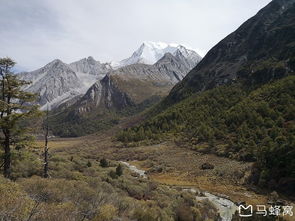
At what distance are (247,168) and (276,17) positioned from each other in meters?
109

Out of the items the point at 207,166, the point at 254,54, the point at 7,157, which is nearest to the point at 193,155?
the point at 207,166

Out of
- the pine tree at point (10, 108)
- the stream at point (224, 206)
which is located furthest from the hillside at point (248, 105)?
the pine tree at point (10, 108)

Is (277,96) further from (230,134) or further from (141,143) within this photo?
(141,143)

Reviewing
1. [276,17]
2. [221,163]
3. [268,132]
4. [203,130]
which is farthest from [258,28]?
[221,163]

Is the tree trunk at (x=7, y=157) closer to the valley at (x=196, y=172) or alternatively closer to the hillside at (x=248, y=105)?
the valley at (x=196, y=172)

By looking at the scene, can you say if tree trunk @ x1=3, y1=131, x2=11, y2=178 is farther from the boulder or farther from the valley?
the boulder

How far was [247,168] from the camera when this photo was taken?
3959 centimetres

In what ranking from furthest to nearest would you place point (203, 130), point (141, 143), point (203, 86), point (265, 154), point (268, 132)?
point (203, 86)
point (141, 143)
point (203, 130)
point (268, 132)
point (265, 154)

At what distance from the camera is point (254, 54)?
4220 inches

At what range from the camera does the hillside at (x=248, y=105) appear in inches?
1458

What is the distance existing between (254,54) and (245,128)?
6091cm

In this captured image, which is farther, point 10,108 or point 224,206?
point 224,206

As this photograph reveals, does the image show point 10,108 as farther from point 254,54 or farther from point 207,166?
point 254,54

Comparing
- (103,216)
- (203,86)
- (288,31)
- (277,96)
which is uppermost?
(288,31)
